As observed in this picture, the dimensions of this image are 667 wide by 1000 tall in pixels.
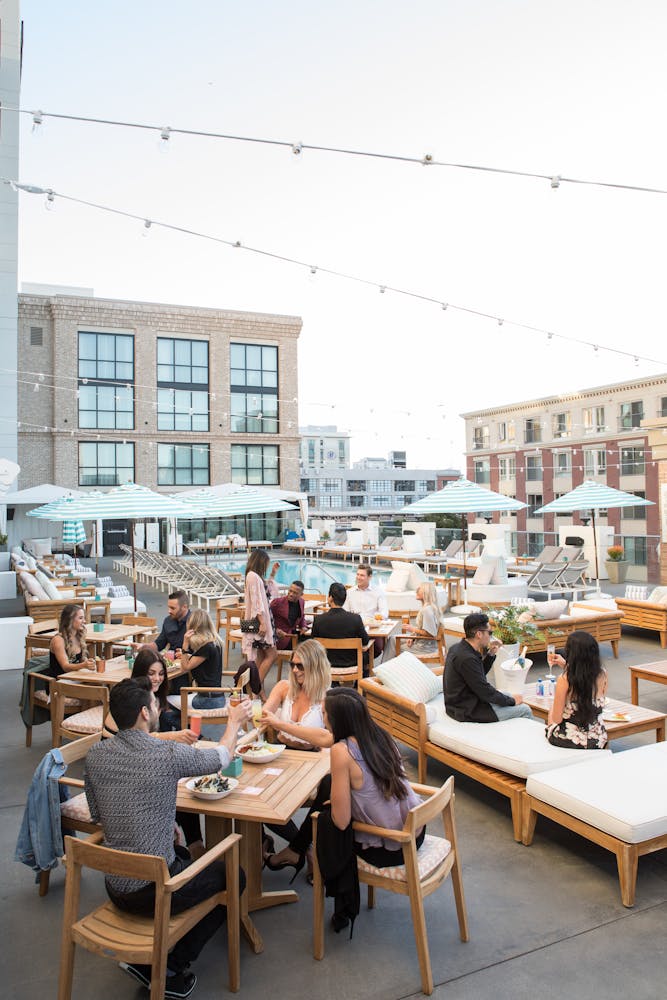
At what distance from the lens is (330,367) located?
48.8 meters

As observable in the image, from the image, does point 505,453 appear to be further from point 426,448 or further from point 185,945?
point 185,945

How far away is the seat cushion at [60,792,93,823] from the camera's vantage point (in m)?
3.45

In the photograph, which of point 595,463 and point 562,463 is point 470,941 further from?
point 562,463

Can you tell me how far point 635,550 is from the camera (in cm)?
Answer: 1759

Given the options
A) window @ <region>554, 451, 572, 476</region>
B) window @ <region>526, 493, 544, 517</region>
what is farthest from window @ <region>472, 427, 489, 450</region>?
window @ <region>554, 451, 572, 476</region>

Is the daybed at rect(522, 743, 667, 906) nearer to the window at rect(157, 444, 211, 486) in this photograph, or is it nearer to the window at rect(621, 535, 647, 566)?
the window at rect(621, 535, 647, 566)

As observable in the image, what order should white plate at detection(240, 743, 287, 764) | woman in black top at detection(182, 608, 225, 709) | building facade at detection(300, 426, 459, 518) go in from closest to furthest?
white plate at detection(240, 743, 287, 764)
woman in black top at detection(182, 608, 225, 709)
building facade at detection(300, 426, 459, 518)

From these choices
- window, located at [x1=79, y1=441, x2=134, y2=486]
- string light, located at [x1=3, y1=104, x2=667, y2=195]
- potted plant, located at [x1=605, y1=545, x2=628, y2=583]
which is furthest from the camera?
window, located at [x1=79, y1=441, x2=134, y2=486]

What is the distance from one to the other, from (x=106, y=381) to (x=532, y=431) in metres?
28.0

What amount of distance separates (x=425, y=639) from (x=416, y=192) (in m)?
7.46

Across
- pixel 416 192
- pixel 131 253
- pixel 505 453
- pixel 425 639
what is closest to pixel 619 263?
pixel 416 192

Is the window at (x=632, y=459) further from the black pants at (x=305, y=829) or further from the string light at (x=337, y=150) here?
the black pants at (x=305, y=829)

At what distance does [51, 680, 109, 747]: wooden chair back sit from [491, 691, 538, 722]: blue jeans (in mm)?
2865

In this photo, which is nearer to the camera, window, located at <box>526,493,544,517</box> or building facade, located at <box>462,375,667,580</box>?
building facade, located at <box>462,375,667,580</box>
